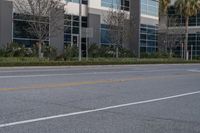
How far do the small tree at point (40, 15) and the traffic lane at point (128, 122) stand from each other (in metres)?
31.6

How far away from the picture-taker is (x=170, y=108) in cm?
1196

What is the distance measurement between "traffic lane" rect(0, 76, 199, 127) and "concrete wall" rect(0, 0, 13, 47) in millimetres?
30183

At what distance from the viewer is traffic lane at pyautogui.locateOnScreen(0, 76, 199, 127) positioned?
10.5m

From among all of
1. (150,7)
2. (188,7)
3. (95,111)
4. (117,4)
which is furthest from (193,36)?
(95,111)

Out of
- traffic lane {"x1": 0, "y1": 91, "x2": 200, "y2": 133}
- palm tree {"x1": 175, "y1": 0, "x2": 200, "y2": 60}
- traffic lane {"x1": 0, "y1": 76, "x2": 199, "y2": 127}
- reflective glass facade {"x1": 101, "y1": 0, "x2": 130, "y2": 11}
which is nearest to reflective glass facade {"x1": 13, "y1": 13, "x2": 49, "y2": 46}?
reflective glass facade {"x1": 101, "y1": 0, "x2": 130, "y2": 11}

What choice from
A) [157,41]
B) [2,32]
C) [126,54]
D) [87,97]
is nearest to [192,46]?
[157,41]

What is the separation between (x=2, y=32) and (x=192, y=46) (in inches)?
1713

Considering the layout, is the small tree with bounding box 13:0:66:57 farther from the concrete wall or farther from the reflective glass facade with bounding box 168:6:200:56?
the reflective glass facade with bounding box 168:6:200:56

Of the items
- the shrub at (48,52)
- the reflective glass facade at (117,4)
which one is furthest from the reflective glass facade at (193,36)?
the shrub at (48,52)

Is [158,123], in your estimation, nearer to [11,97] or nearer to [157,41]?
[11,97]

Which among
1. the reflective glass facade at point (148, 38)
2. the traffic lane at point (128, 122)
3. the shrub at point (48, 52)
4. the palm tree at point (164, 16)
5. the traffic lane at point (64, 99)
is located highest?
the palm tree at point (164, 16)

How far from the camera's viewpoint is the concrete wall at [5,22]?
149ft

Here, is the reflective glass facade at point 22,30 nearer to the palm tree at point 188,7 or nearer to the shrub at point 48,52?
the shrub at point 48,52

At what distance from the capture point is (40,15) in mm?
43250
